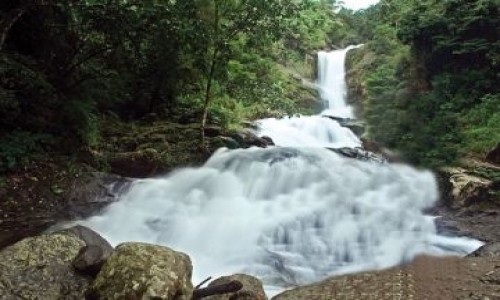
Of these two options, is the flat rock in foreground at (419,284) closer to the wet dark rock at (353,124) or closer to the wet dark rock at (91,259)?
the wet dark rock at (91,259)

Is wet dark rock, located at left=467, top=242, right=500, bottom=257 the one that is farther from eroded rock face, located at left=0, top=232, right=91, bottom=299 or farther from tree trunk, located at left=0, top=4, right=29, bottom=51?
tree trunk, located at left=0, top=4, right=29, bottom=51

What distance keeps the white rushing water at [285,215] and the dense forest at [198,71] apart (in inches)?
57.1

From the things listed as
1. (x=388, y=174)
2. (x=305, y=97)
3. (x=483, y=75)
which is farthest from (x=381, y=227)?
(x=305, y=97)

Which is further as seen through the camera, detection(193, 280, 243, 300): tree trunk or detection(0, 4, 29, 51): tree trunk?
detection(0, 4, 29, 51): tree trunk

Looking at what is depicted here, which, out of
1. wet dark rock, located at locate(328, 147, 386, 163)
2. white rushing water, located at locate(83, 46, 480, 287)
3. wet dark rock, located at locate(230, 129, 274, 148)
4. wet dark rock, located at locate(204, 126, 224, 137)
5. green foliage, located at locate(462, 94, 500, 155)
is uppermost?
green foliage, located at locate(462, 94, 500, 155)

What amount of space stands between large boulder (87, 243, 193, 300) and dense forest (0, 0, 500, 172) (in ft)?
15.9

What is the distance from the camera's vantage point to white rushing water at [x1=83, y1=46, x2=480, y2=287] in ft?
25.4

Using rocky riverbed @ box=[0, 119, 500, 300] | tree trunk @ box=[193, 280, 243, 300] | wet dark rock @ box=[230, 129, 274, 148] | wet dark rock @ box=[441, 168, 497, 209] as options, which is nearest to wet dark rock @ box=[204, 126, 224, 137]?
wet dark rock @ box=[230, 129, 274, 148]

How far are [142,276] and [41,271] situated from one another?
53.9 inches

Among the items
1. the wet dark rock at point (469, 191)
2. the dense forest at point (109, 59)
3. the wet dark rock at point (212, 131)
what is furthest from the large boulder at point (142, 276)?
the wet dark rock at point (212, 131)

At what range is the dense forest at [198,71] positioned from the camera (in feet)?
31.1

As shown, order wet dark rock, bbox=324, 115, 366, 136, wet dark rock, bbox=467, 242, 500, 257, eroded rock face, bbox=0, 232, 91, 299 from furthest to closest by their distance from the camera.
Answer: wet dark rock, bbox=324, 115, 366, 136
wet dark rock, bbox=467, 242, 500, 257
eroded rock face, bbox=0, 232, 91, 299

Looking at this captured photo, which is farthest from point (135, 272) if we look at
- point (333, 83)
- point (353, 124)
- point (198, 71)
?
point (333, 83)

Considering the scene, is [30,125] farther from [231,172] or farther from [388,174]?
[388,174]
